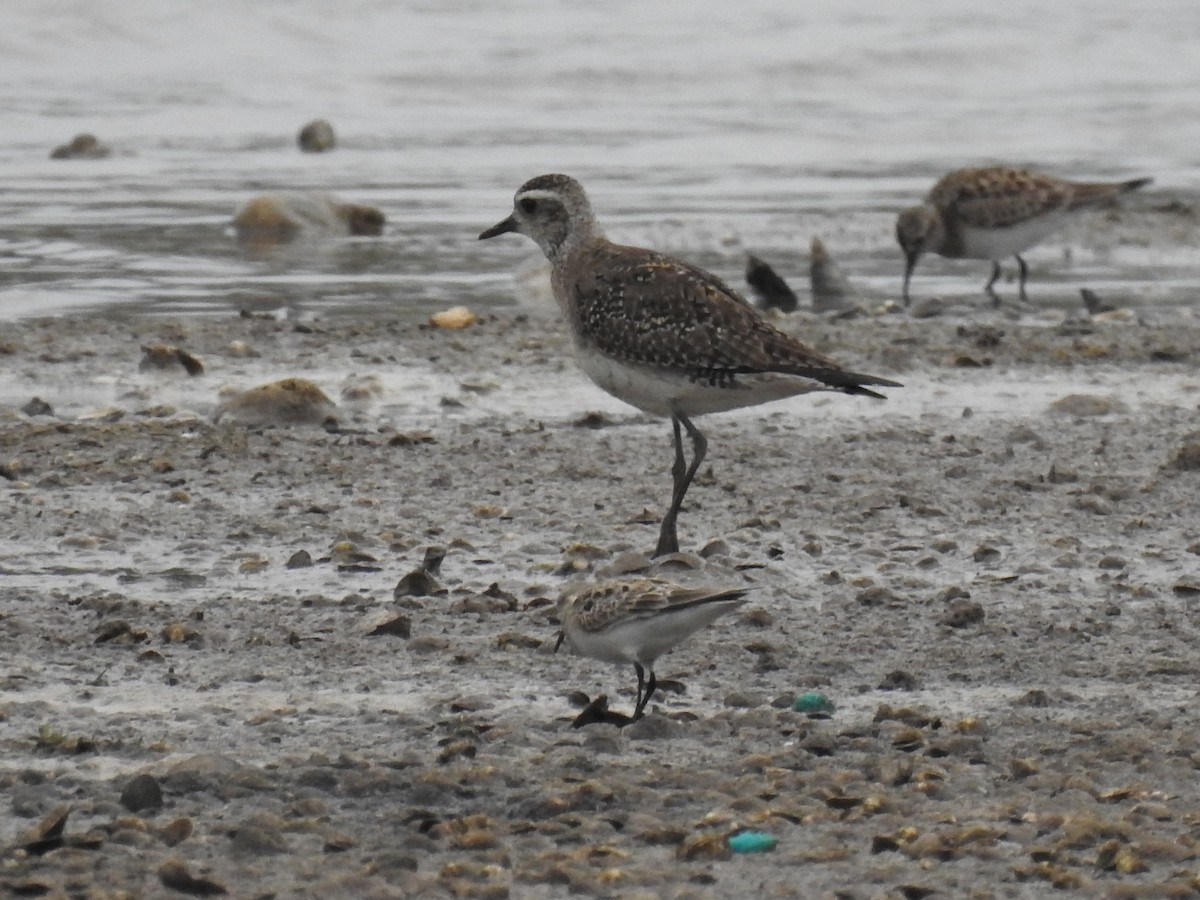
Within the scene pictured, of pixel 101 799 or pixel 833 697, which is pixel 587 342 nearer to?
pixel 833 697

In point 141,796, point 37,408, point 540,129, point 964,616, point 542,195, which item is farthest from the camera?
point 540,129

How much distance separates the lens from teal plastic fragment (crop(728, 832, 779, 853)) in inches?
187

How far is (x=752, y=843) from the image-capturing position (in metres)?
4.76

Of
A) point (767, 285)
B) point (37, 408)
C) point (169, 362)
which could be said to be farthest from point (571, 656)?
point (767, 285)

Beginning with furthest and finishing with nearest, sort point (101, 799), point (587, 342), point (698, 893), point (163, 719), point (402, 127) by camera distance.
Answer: point (402, 127) < point (587, 342) < point (163, 719) < point (101, 799) < point (698, 893)

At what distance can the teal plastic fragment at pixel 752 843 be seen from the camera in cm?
476

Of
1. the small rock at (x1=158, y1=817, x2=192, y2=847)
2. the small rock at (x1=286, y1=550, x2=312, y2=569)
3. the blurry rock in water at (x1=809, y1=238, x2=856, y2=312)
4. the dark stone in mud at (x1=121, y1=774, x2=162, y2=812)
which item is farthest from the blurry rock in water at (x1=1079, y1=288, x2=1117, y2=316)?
the small rock at (x1=158, y1=817, x2=192, y2=847)

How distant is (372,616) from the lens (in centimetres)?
656

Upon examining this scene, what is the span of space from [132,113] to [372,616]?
15307 millimetres

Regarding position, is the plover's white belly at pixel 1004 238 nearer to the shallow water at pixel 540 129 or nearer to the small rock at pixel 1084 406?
the shallow water at pixel 540 129

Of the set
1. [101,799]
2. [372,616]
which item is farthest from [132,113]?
[101,799]

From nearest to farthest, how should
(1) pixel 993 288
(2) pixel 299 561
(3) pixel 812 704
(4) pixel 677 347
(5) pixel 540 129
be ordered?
(3) pixel 812 704, (2) pixel 299 561, (4) pixel 677 347, (1) pixel 993 288, (5) pixel 540 129

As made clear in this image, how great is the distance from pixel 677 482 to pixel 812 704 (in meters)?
2.09

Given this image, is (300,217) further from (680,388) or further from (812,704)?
(812,704)
